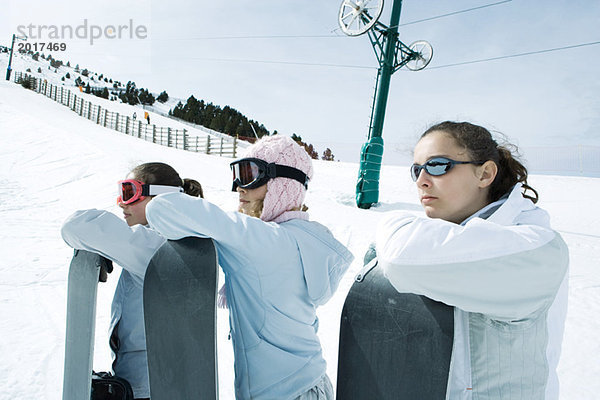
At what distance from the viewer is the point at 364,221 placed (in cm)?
748

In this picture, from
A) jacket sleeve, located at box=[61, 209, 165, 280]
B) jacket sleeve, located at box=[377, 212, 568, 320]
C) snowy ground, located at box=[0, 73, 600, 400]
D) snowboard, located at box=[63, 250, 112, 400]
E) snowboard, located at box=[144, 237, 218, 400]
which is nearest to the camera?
jacket sleeve, located at box=[377, 212, 568, 320]

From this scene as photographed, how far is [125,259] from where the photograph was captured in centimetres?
150

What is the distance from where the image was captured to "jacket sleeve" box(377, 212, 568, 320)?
0.94 metres

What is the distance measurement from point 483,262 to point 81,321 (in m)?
1.57

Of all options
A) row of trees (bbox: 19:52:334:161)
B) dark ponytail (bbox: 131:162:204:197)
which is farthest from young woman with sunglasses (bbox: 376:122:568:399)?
row of trees (bbox: 19:52:334:161)

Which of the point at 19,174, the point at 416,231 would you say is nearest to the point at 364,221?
the point at 416,231

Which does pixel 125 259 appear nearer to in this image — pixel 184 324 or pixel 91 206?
pixel 184 324

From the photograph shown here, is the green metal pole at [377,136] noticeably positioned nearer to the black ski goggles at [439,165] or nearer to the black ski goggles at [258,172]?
the black ski goggles at [258,172]

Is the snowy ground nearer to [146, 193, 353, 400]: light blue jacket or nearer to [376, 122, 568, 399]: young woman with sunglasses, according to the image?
[146, 193, 353, 400]: light blue jacket

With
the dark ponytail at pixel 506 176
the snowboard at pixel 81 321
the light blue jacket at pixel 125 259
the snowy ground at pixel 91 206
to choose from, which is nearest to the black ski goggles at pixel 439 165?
the dark ponytail at pixel 506 176

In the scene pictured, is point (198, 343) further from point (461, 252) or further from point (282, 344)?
point (461, 252)

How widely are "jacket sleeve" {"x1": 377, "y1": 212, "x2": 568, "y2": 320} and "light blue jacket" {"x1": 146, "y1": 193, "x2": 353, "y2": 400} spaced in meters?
0.42

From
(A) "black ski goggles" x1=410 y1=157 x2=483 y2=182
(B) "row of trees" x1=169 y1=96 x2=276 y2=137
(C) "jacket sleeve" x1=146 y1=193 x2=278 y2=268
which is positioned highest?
(B) "row of trees" x1=169 y1=96 x2=276 y2=137

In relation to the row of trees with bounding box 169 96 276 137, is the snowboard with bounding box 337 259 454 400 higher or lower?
lower
